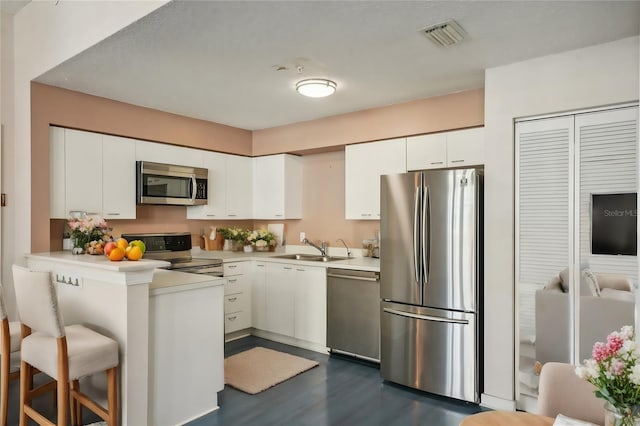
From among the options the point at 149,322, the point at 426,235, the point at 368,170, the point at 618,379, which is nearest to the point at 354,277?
the point at 426,235

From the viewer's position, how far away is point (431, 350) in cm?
324

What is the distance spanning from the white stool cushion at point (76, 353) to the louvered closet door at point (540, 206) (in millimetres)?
2800

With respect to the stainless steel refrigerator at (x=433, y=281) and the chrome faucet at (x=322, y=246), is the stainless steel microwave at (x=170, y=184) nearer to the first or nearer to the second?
the chrome faucet at (x=322, y=246)

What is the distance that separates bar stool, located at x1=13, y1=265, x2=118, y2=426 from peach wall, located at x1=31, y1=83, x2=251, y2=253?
1.28m

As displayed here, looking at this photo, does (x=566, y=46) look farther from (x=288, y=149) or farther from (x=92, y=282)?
(x=92, y=282)

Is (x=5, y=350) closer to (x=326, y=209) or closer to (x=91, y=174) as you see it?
(x=91, y=174)

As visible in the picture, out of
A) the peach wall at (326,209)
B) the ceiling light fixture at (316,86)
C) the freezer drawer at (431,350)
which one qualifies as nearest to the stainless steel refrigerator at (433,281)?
the freezer drawer at (431,350)

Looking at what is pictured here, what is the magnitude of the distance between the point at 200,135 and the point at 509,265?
362cm

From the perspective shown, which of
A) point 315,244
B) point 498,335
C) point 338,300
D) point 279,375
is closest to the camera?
point 498,335

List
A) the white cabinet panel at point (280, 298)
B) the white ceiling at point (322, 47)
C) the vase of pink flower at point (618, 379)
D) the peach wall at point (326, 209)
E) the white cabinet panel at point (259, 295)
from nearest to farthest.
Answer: the vase of pink flower at point (618, 379) → the white ceiling at point (322, 47) → the white cabinet panel at point (280, 298) → the white cabinet panel at point (259, 295) → the peach wall at point (326, 209)

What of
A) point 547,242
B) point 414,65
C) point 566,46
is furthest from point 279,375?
point 566,46

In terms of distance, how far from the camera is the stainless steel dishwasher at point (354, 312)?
3801 millimetres

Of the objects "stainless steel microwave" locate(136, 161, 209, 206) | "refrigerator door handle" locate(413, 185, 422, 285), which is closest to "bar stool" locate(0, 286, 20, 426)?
"stainless steel microwave" locate(136, 161, 209, 206)

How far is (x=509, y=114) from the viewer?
3.05 meters
